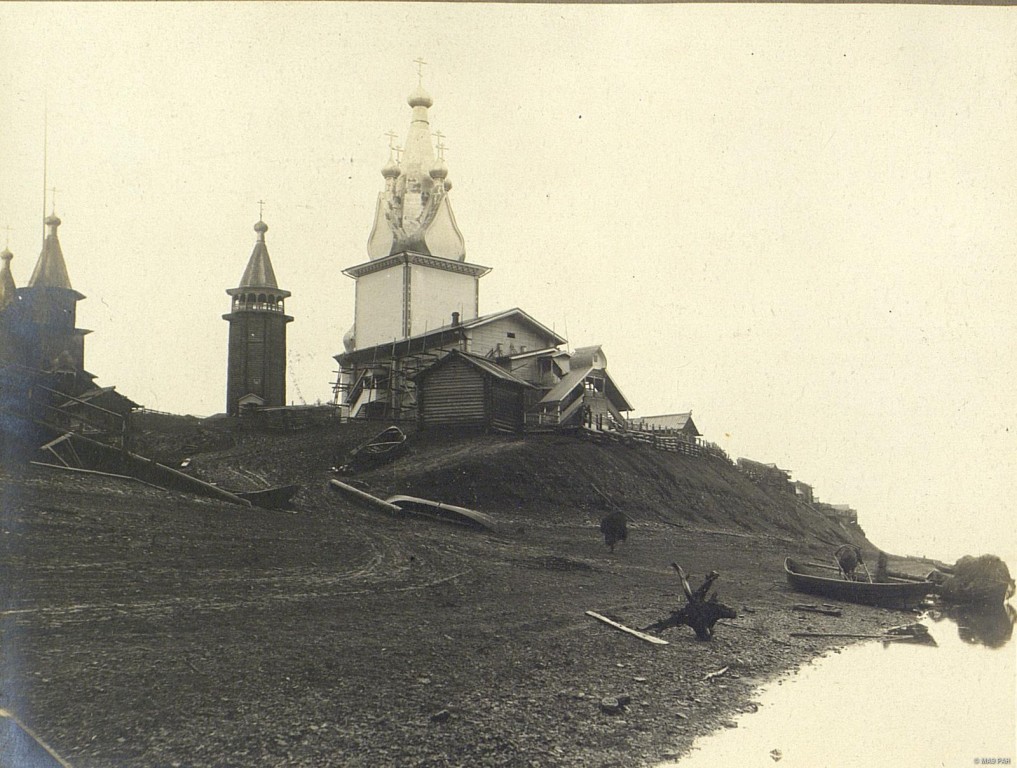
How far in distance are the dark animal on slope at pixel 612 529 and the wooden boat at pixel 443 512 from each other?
71.9 inches

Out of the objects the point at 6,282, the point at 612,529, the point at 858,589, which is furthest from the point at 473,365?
the point at 6,282

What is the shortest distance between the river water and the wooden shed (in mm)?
7997

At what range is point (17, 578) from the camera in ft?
24.7

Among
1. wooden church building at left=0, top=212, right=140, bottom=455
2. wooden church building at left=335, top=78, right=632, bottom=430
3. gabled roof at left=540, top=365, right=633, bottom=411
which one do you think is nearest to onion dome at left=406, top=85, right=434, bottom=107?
wooden church building at left=335, top=78, right=632, bottom=430

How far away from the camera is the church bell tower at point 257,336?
36.5 feet

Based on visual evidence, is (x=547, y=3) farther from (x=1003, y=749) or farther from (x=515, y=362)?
(x=515, y=362)

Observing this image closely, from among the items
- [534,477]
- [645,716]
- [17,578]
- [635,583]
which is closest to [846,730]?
[645,716]

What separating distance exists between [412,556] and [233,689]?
4.61 meters

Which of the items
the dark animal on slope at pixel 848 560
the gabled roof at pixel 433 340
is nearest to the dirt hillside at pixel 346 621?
the dark animal on slope at pixel 848 560

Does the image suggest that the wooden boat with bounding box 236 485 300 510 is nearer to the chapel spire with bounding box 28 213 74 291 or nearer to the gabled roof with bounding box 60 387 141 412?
the gabled roof with bounding box 60 387 141 412

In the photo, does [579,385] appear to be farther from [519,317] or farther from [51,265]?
[51,265]

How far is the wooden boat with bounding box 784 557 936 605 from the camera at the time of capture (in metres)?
14.7

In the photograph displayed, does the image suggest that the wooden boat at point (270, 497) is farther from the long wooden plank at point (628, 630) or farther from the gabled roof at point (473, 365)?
the gabled roof at point (473, 365)

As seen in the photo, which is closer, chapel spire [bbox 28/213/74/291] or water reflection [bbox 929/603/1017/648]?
chapel spire [bbox 28/213/74/291]
